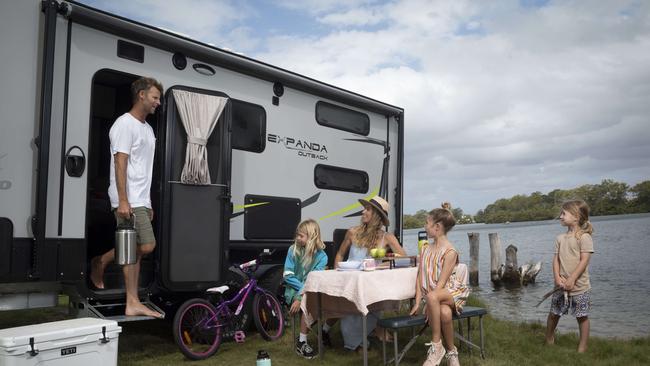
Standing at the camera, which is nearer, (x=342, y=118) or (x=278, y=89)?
(x=278, y=89)

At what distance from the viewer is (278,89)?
619 cm

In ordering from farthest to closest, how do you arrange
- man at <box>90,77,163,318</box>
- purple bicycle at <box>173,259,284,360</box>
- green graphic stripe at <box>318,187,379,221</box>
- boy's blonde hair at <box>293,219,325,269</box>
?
1. green graphic stripe at <box>318,187,379,221</box>
2. boy's blonde hair at <box>293,219,325,269</box>
3. purple bicycle at <box>173,259,284,360</box>
4. man at <box>90,77,163,318</box>

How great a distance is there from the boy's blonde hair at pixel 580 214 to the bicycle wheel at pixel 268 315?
9.38 ft

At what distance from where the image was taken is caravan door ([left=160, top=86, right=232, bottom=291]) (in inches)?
194

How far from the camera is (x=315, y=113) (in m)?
6.60

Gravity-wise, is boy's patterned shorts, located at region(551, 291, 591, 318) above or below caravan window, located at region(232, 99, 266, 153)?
below

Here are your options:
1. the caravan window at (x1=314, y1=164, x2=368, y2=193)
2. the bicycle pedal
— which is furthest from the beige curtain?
the caravan window at (x1=314, y1=164, x2=368, y2=193)

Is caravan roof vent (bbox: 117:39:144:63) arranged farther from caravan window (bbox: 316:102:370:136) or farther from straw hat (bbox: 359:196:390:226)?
straw hat (bbox: 359:196:390:226)

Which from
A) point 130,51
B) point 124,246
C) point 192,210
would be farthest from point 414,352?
point 130,51

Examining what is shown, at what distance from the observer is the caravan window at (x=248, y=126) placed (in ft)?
18.8

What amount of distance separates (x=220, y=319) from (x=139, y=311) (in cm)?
83

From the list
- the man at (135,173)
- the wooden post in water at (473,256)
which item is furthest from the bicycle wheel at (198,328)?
the wooden post in water at (473,256)

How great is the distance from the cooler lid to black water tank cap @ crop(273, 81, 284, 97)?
312 centimetres

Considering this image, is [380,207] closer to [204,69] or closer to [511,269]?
[204,69]
